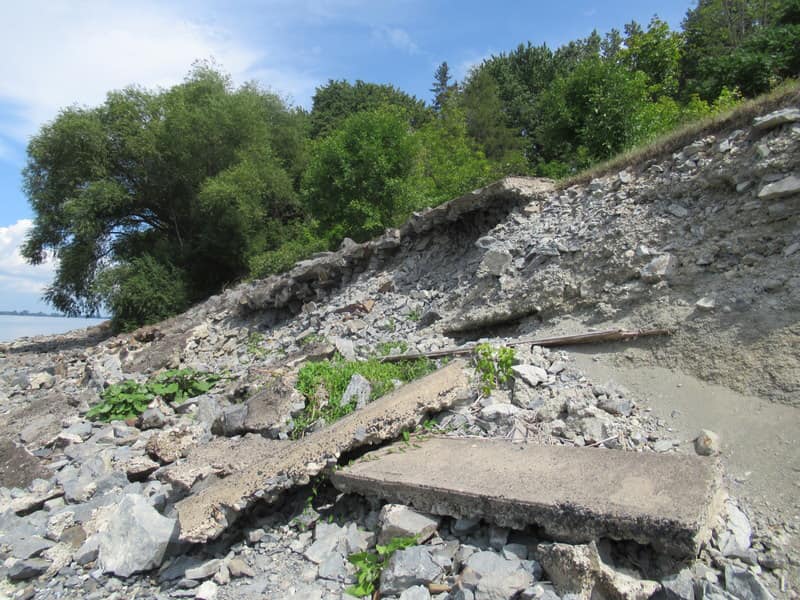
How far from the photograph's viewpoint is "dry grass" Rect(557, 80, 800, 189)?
16.7ft

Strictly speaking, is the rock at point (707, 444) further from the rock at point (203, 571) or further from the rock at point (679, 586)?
the rock at point (203, 571)

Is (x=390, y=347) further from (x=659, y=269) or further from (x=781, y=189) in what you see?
(x=781, y=189)

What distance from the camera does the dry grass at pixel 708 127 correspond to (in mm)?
5098

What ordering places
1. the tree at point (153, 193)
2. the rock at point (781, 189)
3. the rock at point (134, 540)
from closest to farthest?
the rock at point (134, 540) → the rock at point (781, 189) → the tree at point (153, 193)

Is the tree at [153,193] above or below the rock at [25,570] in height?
above

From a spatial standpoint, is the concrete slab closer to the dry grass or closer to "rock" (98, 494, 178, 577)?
"rock" (98, 494, 178, 577)

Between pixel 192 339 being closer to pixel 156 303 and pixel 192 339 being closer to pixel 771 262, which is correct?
pixel 156 303

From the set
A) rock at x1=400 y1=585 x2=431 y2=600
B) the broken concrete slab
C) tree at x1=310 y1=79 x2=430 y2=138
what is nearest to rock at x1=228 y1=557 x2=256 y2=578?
the broken concrete slab

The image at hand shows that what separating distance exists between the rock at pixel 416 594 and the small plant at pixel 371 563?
0.23 meters

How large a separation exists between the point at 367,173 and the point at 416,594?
11.6 meters

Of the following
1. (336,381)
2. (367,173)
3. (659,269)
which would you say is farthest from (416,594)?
(367,173)

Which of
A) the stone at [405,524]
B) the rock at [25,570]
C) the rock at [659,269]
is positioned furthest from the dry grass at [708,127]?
the rock at [25,570]

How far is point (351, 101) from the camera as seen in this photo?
30.5 meters

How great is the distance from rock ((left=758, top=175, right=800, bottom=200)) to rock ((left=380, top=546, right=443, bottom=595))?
14.2 feet
